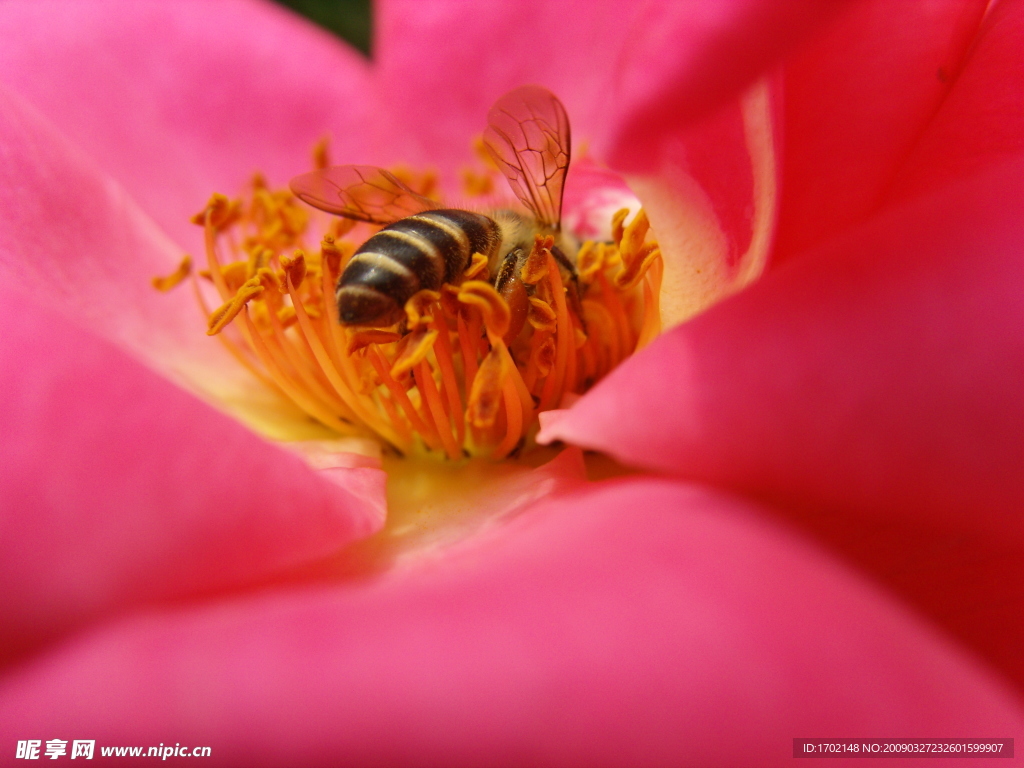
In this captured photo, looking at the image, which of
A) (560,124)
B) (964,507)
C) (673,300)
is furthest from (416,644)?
(560,124)

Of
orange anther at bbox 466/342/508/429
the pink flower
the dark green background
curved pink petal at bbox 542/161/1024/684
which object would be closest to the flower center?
orange anther at bbox 466/342/508/429

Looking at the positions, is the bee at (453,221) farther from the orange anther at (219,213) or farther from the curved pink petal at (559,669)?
the curved pink petal at (559,669)

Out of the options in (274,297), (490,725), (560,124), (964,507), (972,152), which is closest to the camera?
(490,725)

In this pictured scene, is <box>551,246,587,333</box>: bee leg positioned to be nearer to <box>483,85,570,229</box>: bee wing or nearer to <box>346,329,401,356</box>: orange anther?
<box>483,85,570,229</box>: bee wing

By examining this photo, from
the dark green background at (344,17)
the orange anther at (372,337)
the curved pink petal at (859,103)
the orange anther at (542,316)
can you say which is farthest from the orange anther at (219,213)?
the dark green background at (344,17)

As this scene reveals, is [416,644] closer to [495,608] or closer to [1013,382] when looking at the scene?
[495,608]

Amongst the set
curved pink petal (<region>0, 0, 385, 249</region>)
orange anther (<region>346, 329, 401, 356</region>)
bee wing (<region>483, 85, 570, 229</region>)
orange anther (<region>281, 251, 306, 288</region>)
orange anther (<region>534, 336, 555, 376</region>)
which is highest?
curved pink petal (<region>0, 0, 385, 249</region>)

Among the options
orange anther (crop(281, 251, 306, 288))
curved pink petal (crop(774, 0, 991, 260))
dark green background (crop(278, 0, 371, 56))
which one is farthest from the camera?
dark green background (crop(278, 0, 371, 56))
